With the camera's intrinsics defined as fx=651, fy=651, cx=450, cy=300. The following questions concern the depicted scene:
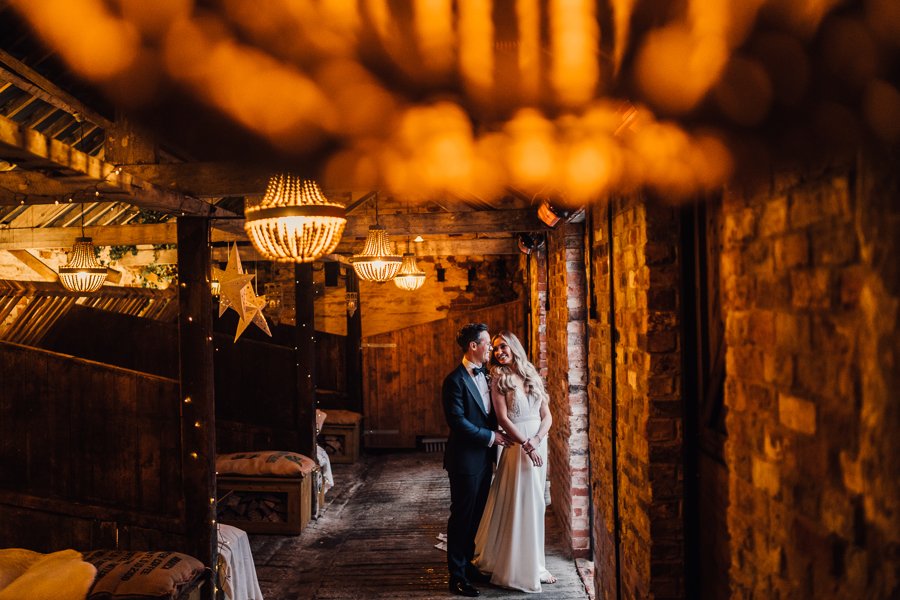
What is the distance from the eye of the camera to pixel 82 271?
19.7 ft

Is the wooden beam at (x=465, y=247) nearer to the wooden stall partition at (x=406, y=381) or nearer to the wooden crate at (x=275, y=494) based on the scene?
the wooden stall partition at (x=406, y=381)

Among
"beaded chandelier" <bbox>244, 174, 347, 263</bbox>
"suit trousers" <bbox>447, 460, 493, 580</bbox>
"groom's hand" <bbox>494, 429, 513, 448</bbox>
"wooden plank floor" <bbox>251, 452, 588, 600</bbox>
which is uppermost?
"beaded chandelier" <bbox>244, 174, 347, 263</bbox>

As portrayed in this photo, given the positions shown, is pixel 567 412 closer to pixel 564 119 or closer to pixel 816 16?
pixel 564 119

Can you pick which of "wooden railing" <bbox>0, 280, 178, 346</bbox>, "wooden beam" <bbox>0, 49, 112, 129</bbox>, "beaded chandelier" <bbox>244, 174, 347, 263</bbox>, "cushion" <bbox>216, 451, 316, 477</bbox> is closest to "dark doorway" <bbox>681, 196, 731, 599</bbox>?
"beaded chandelier" <bbox>244, 174, 347, 263</bbox>

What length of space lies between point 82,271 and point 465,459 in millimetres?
3950

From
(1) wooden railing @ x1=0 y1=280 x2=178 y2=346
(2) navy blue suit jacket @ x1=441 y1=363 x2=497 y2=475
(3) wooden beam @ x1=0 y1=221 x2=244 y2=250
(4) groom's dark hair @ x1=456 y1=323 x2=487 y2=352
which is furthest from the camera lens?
(3) wooden beam @ x1=0 y1=221 x2=244 y2=250

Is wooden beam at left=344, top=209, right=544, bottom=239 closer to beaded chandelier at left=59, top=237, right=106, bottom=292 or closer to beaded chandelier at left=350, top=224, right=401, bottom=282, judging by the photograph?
beaded chandelier at left=350, top=224, right=401, bottom=282

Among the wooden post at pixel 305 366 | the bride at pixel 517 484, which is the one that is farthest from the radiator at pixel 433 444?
the bride at pixel 517 484

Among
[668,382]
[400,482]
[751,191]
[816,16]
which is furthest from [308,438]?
[816,16]

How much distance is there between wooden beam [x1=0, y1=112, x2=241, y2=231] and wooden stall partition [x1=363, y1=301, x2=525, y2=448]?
624cm

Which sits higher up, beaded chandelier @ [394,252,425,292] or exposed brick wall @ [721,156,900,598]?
beaded chandelier @ [394,252,425,292]

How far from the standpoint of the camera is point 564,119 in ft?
7.82

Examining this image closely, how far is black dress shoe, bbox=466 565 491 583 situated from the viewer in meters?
5.13

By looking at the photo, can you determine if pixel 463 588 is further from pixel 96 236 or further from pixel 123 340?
pixel 96 236
